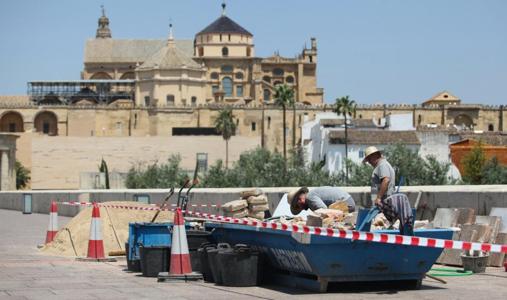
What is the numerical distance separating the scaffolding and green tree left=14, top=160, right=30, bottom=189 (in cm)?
2371

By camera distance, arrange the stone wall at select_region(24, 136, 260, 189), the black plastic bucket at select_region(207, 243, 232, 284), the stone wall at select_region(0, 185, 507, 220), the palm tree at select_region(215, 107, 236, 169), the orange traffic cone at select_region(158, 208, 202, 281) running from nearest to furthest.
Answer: the black plastic bucket at select_region(207, 243, 232, 284), the orange traffic cone at select_region(158, 208, 202, 281), the stone wall at select_region(0, 185, 507, 220), the stone wall at select_region(24, 136, 260, 189), the palm tree at select_region(215, 107, 236, 169)

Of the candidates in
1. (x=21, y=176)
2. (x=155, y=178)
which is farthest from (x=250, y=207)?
(x=21, y=176)

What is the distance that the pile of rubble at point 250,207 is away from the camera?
14.9m

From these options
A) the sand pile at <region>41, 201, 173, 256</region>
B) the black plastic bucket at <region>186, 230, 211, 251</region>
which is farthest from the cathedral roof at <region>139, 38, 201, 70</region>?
the black plastic bucket at <region>186, 230, 211, 251</region>

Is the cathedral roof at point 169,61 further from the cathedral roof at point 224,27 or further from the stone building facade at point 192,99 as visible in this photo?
the cathedral roof at point 224,27

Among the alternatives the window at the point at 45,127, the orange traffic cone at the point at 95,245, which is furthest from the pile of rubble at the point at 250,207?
the window at the point at 45,127

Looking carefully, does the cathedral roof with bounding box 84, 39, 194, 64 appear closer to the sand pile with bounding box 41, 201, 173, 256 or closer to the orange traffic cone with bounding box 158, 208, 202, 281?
the sand pile with bounding box 41, 201, 173, 256

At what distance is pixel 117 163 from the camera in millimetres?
103688

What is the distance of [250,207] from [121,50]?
5136 inches

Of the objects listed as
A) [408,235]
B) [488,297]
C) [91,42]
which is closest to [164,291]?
[408,235]

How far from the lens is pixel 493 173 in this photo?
246ft

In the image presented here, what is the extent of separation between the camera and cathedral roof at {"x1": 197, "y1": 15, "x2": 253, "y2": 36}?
136375 millimetres

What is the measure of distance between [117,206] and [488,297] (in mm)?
9514

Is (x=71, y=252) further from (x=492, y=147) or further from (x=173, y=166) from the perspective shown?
(x=492, y=147)
